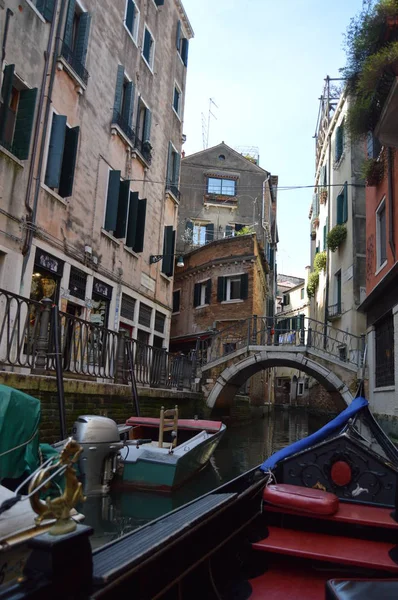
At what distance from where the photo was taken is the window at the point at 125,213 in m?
10.7

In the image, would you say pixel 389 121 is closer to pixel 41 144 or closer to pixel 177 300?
pixel 41 144

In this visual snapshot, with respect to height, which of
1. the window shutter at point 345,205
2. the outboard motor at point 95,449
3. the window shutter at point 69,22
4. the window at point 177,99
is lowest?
the outboard motor at point 95,449

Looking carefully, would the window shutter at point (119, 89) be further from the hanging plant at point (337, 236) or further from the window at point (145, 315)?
the hanging plant at point (337, 236)

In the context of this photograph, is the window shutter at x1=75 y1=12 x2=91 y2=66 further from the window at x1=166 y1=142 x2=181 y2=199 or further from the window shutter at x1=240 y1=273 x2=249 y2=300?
the window shutter at x1=240 y1=273 x2=249 y2=300

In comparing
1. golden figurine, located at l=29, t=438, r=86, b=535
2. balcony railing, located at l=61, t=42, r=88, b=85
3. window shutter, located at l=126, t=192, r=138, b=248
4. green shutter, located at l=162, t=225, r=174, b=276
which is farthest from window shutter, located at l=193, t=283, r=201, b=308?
golden figurine, located at l=29, t=438, r=86, b=535

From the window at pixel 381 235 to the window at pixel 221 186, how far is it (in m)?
13.7

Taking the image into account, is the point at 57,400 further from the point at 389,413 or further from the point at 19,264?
the point at 389,413

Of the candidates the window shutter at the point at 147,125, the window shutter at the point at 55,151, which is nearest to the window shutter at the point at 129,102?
the window shutter at the point at 147,125

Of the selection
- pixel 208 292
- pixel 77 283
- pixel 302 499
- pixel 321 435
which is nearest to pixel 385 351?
pixel 321 435

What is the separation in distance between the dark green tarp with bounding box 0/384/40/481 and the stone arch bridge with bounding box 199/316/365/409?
401 inches

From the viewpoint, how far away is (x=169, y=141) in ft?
48.4

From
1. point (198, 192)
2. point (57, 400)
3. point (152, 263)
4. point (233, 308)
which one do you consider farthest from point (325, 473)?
point (198, 192)

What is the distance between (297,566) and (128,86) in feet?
38.6

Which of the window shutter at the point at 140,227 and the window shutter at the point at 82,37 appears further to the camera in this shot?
the window shutter at the point at 140,227
